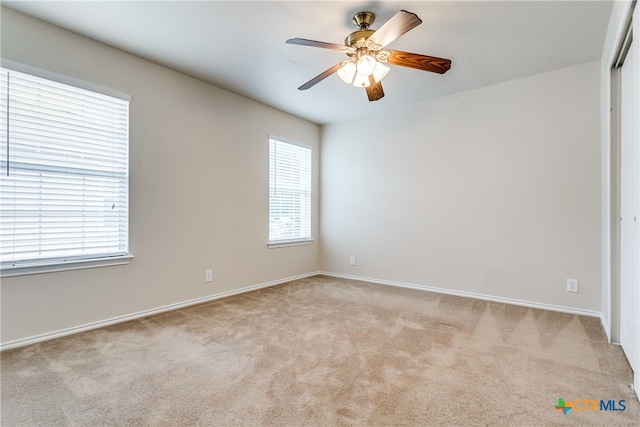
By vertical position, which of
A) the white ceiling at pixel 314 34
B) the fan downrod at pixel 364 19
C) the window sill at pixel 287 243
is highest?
the white ceiling at pixel 314 34

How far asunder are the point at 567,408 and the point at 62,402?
2.66m

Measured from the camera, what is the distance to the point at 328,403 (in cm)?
162

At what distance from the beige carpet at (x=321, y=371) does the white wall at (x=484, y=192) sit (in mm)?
635

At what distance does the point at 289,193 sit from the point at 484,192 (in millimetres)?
2614

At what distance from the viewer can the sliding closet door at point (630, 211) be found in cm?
176

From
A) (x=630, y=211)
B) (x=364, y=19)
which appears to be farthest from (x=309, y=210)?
(x=630, y=211)

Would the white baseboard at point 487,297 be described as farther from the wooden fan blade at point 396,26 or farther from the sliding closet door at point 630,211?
the wooden fan blade at point 396,26

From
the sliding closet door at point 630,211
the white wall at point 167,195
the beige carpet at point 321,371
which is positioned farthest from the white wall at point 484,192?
the white wall at point 167,195

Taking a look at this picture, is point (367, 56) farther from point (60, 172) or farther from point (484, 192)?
point (60, 172)

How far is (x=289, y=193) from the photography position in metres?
4.63

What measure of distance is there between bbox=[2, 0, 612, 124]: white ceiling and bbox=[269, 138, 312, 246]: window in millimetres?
1211

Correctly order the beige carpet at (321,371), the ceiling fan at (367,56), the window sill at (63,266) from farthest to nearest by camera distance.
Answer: the window sill at (63,266) → the ceiling fan at (367,56) → the beige carpet at (321,371)

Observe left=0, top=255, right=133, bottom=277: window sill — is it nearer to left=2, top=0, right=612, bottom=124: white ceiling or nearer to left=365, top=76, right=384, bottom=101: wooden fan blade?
left=2, top=0, right=612, bottom=124: white ceiling

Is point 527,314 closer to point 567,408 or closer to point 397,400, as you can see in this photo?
point 567,408
